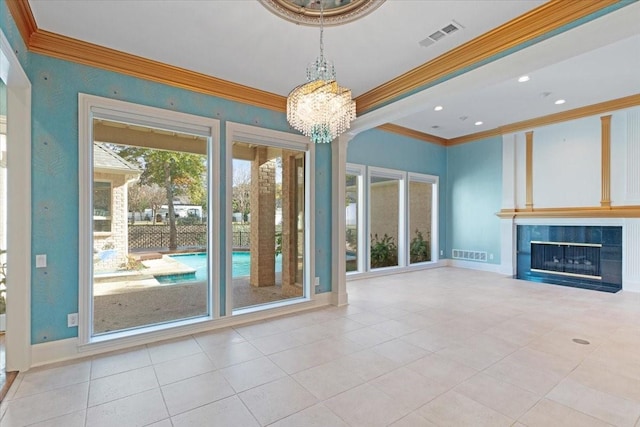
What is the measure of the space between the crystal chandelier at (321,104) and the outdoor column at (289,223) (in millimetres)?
2102

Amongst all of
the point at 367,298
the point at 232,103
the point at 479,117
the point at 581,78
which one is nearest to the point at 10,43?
the point at 232,103

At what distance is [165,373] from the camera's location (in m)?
2.71

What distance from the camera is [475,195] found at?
785 centimetres

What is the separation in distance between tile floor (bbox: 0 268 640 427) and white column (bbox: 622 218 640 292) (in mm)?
1778

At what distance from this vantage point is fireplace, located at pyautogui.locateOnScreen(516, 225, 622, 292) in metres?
5.72

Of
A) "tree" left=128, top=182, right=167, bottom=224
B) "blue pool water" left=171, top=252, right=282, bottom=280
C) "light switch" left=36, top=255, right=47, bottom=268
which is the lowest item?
"blue pool water" left=171, top=252, right=282, bottom=280

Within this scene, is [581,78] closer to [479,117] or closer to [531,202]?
[479,117]

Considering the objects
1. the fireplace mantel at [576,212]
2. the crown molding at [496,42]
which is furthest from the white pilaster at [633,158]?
the crown molding at [496,42]

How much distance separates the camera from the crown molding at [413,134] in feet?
23.4

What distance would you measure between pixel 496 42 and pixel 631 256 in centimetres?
529

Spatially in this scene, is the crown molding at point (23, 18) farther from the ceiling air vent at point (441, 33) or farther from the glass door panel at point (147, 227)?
the ceiling air vent at point (441, 33)

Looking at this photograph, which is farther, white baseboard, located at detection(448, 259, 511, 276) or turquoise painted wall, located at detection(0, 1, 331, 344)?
white baseboard, located at detection(448, 259, 511, 276)

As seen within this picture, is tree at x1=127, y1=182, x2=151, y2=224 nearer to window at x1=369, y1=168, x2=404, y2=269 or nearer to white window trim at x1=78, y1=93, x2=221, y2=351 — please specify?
white window trim at x1=78, y1=93, x2=221, y2=351

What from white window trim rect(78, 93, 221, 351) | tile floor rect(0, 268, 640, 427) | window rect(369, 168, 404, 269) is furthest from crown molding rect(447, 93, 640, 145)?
white window trim rect(78, 93, 221, 351)
